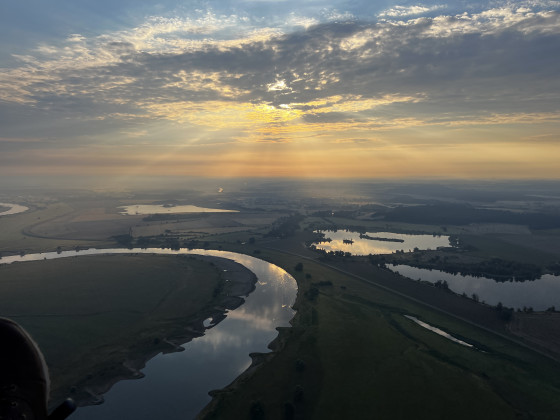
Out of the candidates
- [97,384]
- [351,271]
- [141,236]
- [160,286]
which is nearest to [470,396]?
[97,384]

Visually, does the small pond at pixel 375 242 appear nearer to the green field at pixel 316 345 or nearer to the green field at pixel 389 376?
the green field at pixel 316 345

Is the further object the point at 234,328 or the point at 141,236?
the point at 141,236

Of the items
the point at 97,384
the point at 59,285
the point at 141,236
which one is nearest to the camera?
the point at 97,384

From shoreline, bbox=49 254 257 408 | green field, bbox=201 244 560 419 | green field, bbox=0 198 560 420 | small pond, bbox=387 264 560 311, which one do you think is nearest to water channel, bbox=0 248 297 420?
shoreline, bbox=49 254 257 408

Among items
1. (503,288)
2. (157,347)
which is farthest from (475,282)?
(157,347)

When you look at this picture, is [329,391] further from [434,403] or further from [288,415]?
[434,403]

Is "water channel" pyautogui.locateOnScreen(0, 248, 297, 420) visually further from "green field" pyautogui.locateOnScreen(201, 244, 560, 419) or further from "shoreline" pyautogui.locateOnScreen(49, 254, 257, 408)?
"green field" pyautogui.locateOnScreen(201, 244, 560, 419)

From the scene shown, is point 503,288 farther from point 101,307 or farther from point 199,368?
point 101,307
